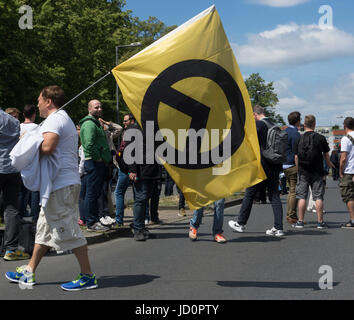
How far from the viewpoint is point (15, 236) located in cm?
693

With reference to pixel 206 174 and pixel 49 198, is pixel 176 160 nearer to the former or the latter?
pixel 206 174

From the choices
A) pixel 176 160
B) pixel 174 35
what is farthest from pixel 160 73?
pixel 176 160

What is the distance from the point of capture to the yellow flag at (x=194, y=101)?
5441 mm

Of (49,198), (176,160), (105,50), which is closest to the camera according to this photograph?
(49,198)

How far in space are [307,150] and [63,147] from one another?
18.2 feet

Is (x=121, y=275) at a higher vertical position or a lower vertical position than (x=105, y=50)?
lower

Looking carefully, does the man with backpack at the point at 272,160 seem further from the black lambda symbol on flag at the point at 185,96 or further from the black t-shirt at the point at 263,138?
the black lambda symbol on flag at the point at 185,96

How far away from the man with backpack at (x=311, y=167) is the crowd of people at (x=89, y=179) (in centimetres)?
2

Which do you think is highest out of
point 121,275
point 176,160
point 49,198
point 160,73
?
point 160,73

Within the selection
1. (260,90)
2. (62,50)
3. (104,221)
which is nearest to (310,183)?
(104,221)

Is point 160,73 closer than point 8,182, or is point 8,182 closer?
point 160,73

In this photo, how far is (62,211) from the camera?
17.0 ft

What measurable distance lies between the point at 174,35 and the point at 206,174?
1.38 meters

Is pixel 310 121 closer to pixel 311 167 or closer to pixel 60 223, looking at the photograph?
pixel 311 167
